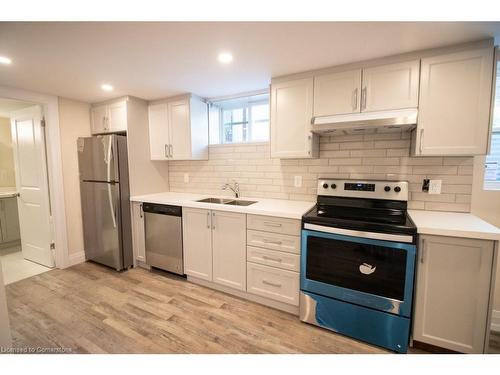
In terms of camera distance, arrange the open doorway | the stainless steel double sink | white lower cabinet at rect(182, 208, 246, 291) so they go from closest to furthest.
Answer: white lower cabinet at rect(182, 208, 246, 291) → the stainless steel double sink → the open doorway

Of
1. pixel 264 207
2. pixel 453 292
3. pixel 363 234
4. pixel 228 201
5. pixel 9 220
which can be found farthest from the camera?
pixel 9 220

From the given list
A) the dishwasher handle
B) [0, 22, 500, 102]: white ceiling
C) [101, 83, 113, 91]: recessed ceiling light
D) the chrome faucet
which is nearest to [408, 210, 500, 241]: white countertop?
[0, 22, 500, 102]: white ceiling

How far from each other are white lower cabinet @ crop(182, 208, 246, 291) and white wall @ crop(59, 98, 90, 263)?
178 cm

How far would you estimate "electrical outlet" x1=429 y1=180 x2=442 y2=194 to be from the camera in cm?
197

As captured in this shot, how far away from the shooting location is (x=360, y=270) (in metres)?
1.70

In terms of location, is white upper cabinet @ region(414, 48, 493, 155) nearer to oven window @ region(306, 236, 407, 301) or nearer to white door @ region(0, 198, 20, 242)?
oven window @ region(306, 236, 407, 301)

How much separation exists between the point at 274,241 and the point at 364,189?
97cm

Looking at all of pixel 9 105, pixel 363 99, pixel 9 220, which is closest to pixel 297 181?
pixel 363 99

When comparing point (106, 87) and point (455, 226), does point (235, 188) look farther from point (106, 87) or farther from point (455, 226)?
point (455, 226)

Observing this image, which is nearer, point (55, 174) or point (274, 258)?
point (274, 258)

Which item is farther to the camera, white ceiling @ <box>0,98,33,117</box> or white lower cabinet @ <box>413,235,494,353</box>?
white ceiling @ <box>0,98,33,117</box>
